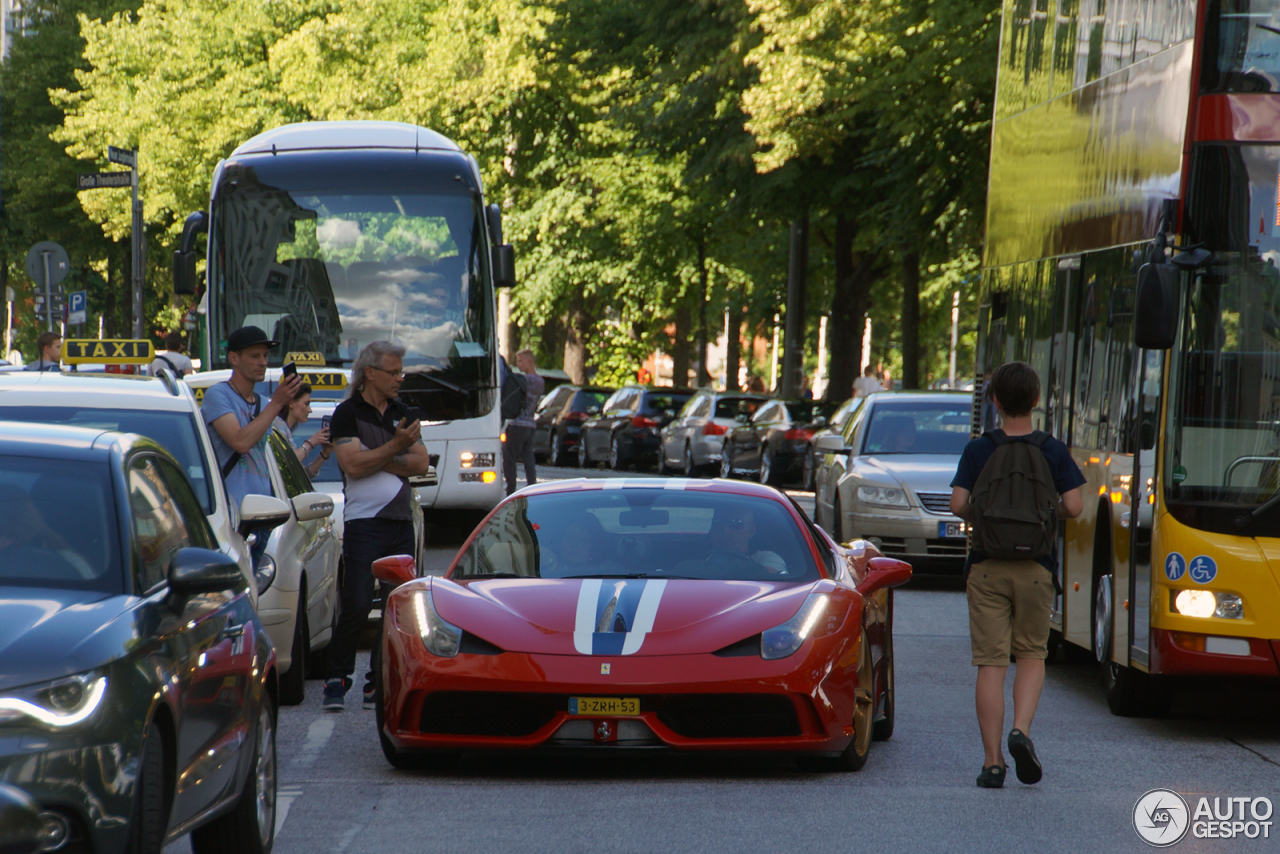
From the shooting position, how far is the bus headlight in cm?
877

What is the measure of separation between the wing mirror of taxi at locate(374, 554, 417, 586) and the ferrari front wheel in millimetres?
1764

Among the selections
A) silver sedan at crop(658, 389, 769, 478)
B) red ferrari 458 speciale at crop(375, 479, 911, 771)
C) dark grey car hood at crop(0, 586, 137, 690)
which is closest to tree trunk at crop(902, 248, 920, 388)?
silver sedan at crop(658, 389, 769, 478)

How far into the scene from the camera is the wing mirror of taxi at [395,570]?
8.22 m

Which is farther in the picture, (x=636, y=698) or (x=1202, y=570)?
(x=1202, y=570)

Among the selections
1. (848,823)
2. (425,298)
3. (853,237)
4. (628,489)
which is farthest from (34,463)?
(853,237)

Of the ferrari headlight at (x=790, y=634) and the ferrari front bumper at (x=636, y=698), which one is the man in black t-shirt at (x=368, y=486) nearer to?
the ferrari front bumper at (x=636, y=698)

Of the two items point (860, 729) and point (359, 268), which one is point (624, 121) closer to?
point (359, 268)

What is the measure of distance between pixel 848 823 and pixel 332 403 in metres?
9.83

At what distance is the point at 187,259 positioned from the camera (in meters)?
17.8

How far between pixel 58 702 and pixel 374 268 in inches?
553

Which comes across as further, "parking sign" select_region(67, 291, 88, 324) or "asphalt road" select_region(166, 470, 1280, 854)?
"parking sign" select_region(67, 291, 88, 324)

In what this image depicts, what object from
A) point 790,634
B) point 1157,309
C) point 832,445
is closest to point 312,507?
point 790,634

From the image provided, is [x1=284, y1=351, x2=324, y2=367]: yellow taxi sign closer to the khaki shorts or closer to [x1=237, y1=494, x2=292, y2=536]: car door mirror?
[x1=237, y1=494, x2=292, y2=536]: car door mirror

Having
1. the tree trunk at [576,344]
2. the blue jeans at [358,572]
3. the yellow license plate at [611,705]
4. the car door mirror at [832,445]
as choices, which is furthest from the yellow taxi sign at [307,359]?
the tree trunk at [576,344]
